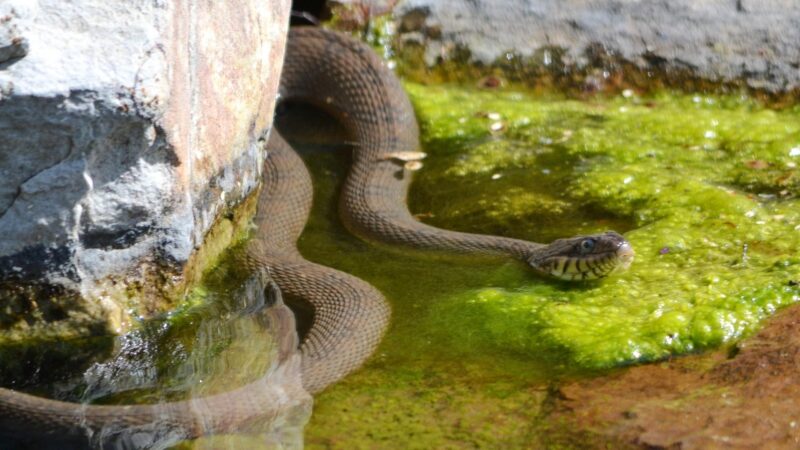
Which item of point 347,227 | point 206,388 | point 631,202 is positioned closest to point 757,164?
point 631,202

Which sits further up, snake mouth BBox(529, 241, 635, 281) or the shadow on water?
snake mouth BBox(529, 241, 635, 281)

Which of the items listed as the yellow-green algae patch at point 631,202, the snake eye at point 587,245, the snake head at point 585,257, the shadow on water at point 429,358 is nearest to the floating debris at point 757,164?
the yellow-green algae patch at point 631,202

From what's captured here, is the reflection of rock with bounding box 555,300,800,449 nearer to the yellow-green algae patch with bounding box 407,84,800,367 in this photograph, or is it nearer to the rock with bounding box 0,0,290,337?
the yellow-green algae patch with bounding box 407,84,800,367

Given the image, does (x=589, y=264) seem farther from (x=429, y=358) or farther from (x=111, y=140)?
(x=111, y=140)

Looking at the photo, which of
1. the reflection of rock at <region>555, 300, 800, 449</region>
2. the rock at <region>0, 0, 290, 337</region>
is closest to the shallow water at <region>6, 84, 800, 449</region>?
the reflection of rock at <region>555, 300, 800, 449</region>

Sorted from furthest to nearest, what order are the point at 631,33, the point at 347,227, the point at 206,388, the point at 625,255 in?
the point at 631,33, the point at 347,227, the point at 625,255, the point at 206,388

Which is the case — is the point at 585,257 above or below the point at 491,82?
below
